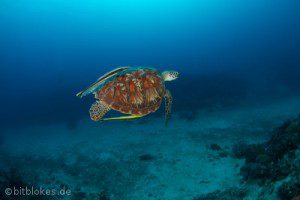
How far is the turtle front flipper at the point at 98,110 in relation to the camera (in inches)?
178

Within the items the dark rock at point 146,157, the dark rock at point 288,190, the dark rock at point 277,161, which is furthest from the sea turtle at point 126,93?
the dark rock at point 146,157

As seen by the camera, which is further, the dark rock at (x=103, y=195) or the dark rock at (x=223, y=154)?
the dark rock at (x=223, y=154)

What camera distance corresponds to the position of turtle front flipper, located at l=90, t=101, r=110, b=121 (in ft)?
14.8

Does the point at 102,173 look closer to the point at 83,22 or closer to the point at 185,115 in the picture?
the point at 185,115

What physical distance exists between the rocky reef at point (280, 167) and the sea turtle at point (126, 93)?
132 inches

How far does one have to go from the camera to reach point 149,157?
41.1ft

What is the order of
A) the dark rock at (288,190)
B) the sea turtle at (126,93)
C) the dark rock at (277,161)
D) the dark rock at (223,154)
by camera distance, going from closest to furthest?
the sea turtle at (126,93) → the dark rock at (288,190) → the dark rock at (277,161) → the dark rock at (223,154)

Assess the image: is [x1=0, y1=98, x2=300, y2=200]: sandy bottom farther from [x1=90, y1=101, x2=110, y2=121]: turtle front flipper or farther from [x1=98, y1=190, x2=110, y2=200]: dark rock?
[x1=90, y1=101, x2=110, y2=121]: turtle front flipper

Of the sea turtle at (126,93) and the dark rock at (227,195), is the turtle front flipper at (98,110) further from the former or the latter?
the dark rock at (227,195)

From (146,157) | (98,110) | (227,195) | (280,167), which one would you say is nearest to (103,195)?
(146,157)

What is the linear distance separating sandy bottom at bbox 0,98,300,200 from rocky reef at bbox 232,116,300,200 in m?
0.70

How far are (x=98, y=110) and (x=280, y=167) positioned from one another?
18.5 feet

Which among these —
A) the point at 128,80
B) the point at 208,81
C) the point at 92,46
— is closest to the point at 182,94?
the point at 208,81

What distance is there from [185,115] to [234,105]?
5.92 m
